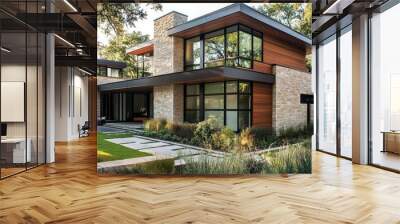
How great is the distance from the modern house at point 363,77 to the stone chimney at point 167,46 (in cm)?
265

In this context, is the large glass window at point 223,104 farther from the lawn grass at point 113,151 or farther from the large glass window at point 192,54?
the lawn grass at point 113,151

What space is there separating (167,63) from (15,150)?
3264 mm

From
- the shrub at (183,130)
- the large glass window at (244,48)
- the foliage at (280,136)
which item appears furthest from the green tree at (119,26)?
the foliage at (280,136)

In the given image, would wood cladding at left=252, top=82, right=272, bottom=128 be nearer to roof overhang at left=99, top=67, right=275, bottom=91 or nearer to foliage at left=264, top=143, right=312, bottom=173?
roof overhang at left=99, top=67, right=275, bottom=91

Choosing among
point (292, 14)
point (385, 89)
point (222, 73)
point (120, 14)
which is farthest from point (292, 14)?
point (120, 14)

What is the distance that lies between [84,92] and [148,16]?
9.59m

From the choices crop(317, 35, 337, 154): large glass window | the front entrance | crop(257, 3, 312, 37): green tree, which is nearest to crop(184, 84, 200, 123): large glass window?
the front entrance

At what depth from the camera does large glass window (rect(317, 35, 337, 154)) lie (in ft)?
26.5

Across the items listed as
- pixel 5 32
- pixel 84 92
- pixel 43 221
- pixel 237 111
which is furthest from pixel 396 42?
pixel 84 92

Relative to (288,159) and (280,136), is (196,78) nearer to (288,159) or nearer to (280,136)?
(280,136)

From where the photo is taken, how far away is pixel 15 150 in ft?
19.2

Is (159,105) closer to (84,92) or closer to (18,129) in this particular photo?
(18,129)

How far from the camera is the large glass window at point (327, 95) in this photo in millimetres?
8086

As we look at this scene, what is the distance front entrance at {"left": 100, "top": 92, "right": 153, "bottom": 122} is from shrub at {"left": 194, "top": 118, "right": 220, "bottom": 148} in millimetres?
888
